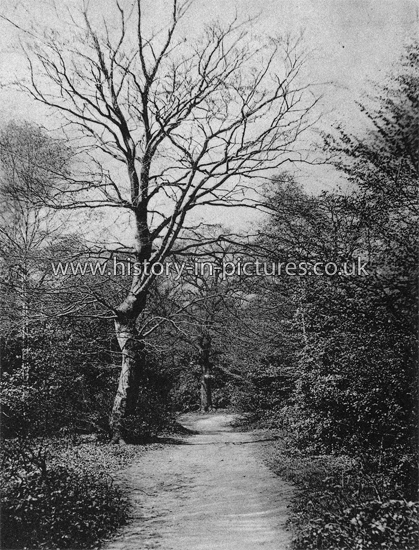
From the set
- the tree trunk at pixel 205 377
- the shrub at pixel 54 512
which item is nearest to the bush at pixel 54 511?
the shrub at pixel 54 512

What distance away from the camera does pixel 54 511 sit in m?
5.51

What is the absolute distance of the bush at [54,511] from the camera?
519 centimetres

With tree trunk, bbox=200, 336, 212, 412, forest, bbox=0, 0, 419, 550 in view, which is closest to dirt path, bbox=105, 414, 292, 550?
forest, bbox=0, 0, 419, 550

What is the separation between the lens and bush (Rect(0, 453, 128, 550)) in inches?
204

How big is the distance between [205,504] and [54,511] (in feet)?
7.50

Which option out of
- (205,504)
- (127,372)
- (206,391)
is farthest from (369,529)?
(206,391)

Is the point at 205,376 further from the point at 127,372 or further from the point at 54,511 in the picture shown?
the point at 54,511

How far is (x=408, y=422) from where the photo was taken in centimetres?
664

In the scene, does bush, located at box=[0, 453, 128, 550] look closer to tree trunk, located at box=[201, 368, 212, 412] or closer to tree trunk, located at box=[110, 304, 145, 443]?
tree trunk, located at box=[110, 304, 145, 443]

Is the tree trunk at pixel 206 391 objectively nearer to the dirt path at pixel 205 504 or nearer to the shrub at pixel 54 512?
the dirt path at pixel 205 504

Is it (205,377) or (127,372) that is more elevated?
(127,372)

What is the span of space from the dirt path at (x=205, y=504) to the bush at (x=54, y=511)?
0.32m

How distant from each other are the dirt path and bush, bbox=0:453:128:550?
1.05 feet

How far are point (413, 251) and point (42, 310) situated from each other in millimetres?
9150
